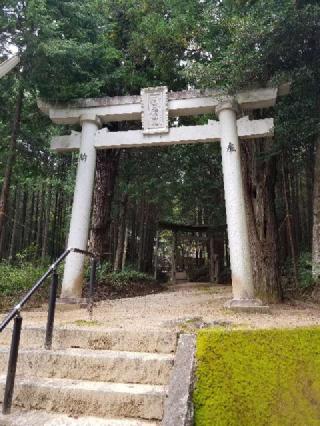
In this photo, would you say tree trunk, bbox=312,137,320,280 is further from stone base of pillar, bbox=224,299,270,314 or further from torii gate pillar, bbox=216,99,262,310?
stone base of pillar, bbox=224,299,270,314

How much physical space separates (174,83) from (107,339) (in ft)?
25.6

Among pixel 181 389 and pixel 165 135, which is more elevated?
pixel 165 135

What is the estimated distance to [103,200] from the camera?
9.93 meters

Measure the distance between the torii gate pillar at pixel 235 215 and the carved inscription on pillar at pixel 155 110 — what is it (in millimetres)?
906

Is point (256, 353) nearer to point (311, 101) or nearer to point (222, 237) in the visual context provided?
point (311, 101)

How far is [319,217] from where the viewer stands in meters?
6.25

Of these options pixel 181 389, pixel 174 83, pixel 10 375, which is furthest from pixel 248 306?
pixel 174 83

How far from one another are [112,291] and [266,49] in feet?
19.6

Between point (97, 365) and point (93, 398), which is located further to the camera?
point (97, 365)

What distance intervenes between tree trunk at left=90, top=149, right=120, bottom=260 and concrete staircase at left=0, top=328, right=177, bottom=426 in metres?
6.04

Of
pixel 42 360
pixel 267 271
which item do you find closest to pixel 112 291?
pixel 267 271

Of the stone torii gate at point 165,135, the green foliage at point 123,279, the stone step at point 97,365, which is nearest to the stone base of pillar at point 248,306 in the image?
the stone torii gate at point 165,135

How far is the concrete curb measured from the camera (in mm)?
2176

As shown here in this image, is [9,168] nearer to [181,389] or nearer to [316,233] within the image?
[181,389]
